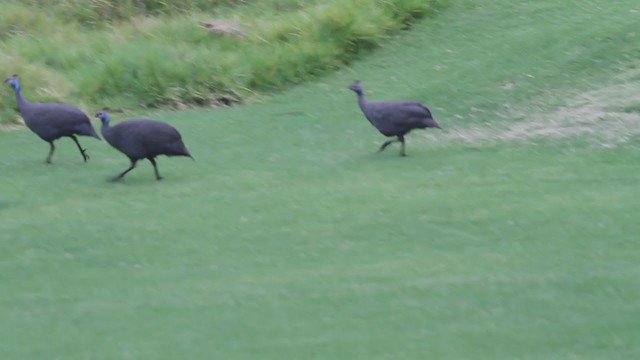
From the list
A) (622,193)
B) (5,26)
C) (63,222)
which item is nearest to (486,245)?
(622,193)

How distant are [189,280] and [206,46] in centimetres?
800

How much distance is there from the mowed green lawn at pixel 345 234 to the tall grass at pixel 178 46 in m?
0.82

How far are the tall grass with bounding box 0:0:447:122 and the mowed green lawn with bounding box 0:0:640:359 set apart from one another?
82 centimetres

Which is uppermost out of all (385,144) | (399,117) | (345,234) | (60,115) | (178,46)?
(345,234)

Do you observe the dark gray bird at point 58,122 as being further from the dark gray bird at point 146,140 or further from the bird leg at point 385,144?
the bird leg at point 385,144

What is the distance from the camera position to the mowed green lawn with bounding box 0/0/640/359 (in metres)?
6.05

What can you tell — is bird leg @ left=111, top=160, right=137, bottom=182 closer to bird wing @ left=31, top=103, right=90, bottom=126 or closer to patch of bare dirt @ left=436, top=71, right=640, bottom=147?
bird wing @ left=31, top=103, right=90, bottom=126

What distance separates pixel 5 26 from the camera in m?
15.8

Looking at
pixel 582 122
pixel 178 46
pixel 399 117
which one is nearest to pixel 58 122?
pixel 399 117

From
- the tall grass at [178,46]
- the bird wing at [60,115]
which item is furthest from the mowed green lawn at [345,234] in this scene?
the tall grass at [178,46]

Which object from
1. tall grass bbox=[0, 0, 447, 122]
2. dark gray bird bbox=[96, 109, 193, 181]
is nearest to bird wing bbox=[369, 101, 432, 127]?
dark gray bird bbox=[96, 109, 193, 181]

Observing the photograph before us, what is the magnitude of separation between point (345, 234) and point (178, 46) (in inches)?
281

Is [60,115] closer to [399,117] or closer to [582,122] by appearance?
[399,117]

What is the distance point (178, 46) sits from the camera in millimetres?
14555
